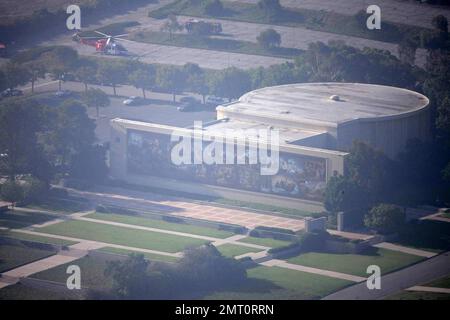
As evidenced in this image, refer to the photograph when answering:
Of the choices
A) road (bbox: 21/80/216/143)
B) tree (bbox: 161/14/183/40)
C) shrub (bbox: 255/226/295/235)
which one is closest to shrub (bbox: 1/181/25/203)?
shrub (bbox: 255/226/295/235)

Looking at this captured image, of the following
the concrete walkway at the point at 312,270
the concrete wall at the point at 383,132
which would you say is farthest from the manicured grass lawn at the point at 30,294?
the concrete wall at the point at 383,132

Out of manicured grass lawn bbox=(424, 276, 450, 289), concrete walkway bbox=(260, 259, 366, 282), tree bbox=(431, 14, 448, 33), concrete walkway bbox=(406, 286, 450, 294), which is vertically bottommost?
concrete walkway bbox=(406, 286, 450, 294)

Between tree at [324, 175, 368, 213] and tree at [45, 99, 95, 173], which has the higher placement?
tree at [45, 99, 95, 173]

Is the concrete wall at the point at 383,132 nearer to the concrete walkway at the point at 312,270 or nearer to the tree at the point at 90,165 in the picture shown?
the concrete walkway at the point at 312,270

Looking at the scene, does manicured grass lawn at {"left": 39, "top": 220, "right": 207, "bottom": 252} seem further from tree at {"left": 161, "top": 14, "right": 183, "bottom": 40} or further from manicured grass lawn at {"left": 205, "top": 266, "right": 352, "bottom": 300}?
tree at {"left": 161, "top": 14, "right": 183, "bottom": 40}

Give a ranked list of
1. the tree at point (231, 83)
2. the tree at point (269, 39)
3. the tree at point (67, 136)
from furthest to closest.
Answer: the tree at point (269, 39) → the tree at point (231, 83) → the tree at point (67, 136)

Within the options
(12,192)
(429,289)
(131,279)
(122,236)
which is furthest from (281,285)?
(12,192)

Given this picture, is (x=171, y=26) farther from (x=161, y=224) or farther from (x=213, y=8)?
(x=161, y=224)
